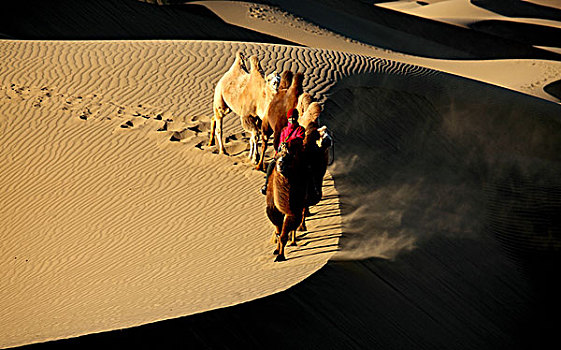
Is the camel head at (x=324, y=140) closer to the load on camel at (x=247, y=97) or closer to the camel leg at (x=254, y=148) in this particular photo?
the load on camel at (x=247, y=97)

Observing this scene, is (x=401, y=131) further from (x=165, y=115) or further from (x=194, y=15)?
(x=194, y=15)

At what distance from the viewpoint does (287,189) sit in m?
6.44

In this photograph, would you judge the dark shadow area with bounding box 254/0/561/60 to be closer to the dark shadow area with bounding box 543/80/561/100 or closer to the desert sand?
the dark shadow area with bounding box 543/80/561/100

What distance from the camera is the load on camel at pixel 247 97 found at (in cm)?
935

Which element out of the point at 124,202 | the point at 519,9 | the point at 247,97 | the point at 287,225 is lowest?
the point at 124,202

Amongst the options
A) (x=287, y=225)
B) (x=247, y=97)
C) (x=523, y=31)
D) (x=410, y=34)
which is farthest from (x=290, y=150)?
(x=523, y=31)

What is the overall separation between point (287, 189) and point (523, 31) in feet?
104

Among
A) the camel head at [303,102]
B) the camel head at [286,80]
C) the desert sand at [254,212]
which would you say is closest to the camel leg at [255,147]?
the desert sand at [254,212]

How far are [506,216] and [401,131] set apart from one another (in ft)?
10.1

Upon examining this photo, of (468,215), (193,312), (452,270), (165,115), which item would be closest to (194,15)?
(165,115)

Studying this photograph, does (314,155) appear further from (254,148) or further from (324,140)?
(254,148)

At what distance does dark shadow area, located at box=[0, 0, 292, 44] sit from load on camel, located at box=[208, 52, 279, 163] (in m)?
13.5

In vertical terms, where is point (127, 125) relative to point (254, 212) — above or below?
above

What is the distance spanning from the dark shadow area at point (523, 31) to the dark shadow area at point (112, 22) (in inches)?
605
